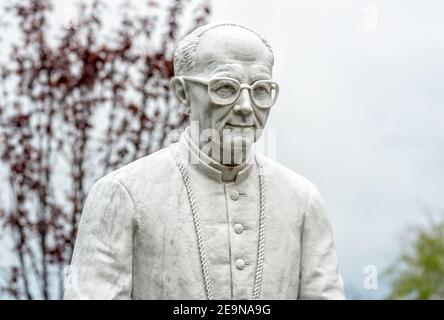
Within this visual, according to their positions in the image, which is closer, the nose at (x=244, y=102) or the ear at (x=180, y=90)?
the nose at (x=244, y=102)

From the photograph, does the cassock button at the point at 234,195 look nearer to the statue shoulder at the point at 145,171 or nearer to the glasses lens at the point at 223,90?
the statue shoulder at the point at 145,171

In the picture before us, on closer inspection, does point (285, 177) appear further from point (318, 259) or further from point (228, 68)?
point (228, 68)

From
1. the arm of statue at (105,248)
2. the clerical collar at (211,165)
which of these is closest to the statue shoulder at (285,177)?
the clerical collar at (211,165)

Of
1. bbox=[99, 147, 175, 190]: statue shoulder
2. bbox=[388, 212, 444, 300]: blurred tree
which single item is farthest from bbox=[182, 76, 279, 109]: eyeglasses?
bbox=[388, 212, 444, 300]: blurred tree

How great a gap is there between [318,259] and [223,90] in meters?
0.95

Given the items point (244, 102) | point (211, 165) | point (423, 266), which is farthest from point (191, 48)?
point (423, 266)

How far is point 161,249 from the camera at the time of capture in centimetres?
631

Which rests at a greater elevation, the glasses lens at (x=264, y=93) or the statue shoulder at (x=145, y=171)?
the glasses lens at (x=264, y=93)

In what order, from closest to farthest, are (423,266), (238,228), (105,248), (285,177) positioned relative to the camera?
(105,248), (238,228), (285,177), (423,266)

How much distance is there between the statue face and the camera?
20.7 feet

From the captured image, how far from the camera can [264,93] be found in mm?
6367

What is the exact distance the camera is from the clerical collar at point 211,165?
648 cm
